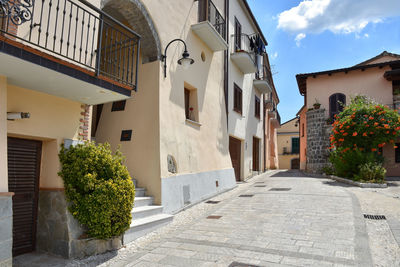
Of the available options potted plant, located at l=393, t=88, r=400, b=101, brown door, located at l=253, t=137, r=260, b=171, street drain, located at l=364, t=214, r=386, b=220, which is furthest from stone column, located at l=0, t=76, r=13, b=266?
potted plant, located at l=393, t=88, r=400, b=101

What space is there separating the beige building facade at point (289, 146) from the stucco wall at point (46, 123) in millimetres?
33393

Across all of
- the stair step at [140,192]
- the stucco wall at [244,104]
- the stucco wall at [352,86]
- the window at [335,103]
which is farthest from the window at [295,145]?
the stair step at [140,192]

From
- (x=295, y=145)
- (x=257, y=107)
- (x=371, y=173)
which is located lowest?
(x=371, y=173)

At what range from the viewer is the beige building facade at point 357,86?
17.6 metres

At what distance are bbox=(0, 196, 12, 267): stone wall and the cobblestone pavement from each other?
0.90m

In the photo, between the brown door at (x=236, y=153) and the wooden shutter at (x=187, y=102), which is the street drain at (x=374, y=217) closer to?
the wooden shutter at (x=187, y=102)

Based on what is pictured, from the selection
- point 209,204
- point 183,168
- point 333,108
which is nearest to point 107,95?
point 183,168

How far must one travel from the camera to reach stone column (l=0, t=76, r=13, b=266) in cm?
388

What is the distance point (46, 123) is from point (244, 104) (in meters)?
11.9

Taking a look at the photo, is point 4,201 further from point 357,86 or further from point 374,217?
point 357,86

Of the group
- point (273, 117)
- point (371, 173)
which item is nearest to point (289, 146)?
point (273, 117)

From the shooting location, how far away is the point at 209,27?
391 inches

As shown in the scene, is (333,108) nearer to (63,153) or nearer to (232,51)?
(232,51)

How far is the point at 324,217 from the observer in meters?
6.83
